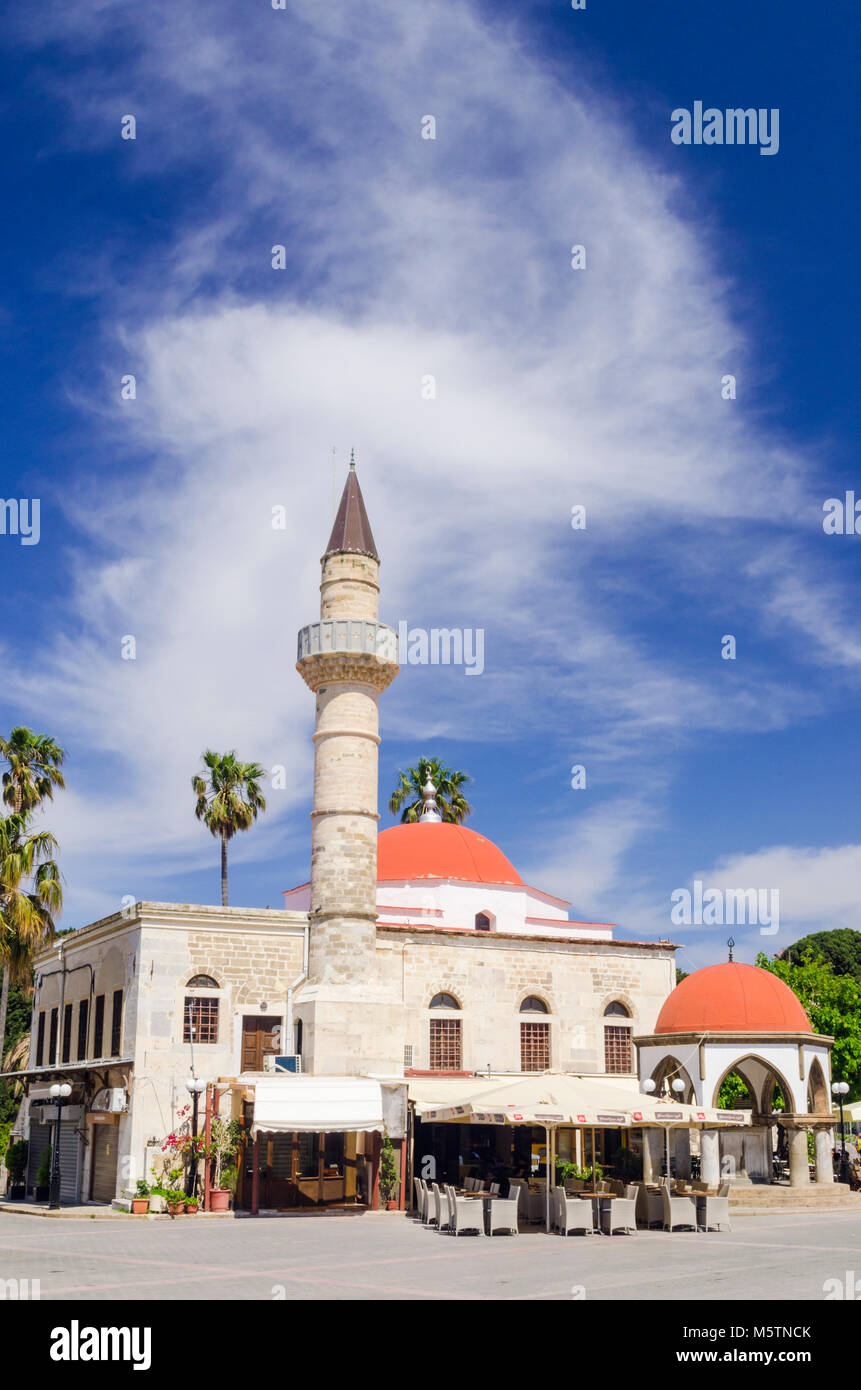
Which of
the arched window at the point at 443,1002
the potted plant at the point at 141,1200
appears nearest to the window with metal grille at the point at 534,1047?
the arched window at the point at 443,1002

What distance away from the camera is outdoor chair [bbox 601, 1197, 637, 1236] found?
19875 mm

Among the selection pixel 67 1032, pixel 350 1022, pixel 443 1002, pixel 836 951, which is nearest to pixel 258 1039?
pixel 350 1022

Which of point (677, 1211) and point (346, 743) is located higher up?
point (346, 743)

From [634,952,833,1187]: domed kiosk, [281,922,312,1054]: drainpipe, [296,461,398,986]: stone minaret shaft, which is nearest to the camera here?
[296,461,398,986]: stone minaret shaft

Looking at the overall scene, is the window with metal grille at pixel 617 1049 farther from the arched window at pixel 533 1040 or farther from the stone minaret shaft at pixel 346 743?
the stone minaret shaft at pixel 346 743

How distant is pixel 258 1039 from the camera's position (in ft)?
94.6

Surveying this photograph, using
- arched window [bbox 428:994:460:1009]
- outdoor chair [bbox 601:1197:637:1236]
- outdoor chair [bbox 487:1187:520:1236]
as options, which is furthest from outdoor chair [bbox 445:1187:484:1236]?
arched window [bbox 428:994:460:1009]

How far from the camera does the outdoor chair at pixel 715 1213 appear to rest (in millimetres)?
21375

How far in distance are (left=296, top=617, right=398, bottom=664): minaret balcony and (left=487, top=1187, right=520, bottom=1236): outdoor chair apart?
13.6 m

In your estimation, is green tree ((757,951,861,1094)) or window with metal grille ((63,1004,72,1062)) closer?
window with metal grille ((63,1004,72,1062))

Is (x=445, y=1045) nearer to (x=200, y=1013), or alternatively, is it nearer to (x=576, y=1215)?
(x=200, y=1013)

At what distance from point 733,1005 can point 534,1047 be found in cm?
546

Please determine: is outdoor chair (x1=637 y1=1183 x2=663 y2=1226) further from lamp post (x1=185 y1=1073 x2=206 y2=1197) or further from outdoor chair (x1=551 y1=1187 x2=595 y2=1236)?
lamp post (x1=185 y1=1073 x2=206 y2=1197)
